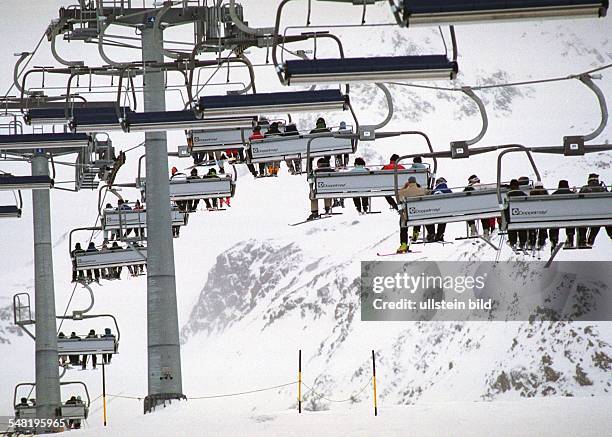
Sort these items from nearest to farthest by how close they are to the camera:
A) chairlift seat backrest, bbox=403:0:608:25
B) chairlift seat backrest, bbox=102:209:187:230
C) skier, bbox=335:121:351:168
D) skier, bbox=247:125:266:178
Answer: chairlift seat backrest, bbox=403:0:608:25, skier, bbox=247:125:266:178, skier, bbox=335:121:351:168, chairlift seat backrest, bbox=102:209:187:230

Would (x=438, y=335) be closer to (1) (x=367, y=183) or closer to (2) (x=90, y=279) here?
(2) (x=90, y=279)

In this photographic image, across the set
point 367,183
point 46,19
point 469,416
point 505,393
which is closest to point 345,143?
point 367,183

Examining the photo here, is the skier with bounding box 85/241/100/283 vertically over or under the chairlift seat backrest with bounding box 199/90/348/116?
under

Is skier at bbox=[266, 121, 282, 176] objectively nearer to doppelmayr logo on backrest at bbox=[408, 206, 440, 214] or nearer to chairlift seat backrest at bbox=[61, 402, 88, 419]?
doppelmayr logo on backrest at bbox=[408, 206, 440, 214]

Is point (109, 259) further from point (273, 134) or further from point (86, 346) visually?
point (273, 134)

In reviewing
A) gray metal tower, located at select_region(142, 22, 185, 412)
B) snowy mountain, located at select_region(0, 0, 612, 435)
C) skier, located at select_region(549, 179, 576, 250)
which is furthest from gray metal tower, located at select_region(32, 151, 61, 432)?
snowy mountain, located at select_region(0, 0, 612, 435)

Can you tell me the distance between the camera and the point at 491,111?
90938 mm

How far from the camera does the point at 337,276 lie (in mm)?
84188

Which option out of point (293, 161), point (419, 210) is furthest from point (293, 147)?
point (419, 210)

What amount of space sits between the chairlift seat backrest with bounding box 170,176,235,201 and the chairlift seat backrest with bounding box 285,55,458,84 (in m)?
10.8

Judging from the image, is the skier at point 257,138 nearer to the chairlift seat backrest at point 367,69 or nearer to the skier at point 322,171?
the skier at point 322,171
